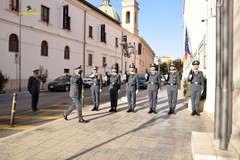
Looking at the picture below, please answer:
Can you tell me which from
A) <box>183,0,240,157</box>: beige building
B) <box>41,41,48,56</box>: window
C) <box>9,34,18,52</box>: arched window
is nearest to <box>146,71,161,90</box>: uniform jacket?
<box>183,0,240,157</box>: beige building

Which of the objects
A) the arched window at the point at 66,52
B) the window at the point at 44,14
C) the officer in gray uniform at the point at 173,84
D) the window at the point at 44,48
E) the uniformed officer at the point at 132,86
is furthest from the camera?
the arched window at the point at 66,52

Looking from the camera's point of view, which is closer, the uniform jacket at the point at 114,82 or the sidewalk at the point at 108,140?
the sidewalk at the point at 108,140

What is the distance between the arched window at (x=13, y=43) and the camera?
70.1 feet

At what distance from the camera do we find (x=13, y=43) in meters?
21.7

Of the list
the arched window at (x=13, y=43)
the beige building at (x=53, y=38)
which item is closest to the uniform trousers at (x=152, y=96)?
the beige building at (x=53, y=38)

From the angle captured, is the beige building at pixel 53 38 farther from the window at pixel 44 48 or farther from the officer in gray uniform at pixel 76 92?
the officer in gray uniform at pixel 76 92

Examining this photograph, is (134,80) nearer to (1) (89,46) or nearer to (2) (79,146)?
(2) (79,146)

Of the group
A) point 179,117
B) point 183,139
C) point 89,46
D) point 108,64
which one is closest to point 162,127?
point 183,139

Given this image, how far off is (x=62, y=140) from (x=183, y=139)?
2858 millimetres

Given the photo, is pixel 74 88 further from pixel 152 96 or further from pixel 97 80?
pixel 152 96

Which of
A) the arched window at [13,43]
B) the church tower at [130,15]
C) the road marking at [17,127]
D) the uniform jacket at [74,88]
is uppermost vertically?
the church tower at [130,15]

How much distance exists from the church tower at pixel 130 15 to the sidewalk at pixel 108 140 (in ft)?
175

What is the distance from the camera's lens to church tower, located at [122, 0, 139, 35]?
5858 centimetres

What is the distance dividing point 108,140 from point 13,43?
19.3m
